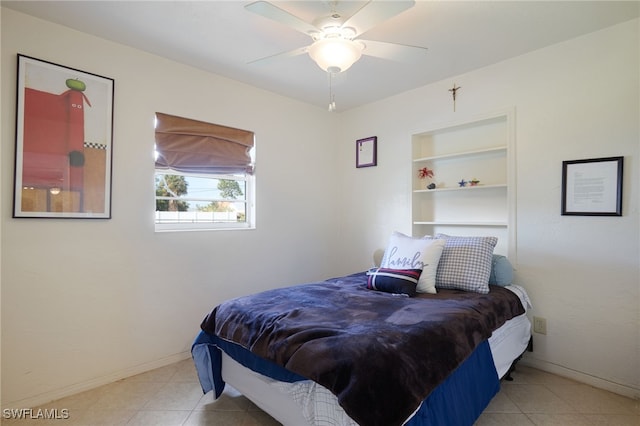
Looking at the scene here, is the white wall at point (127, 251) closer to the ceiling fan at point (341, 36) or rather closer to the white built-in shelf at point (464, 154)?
the ceiling fan at point (341, 36)

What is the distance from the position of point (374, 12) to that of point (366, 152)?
2139 millimetres

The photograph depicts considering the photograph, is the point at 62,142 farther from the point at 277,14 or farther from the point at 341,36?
the point at 341,36

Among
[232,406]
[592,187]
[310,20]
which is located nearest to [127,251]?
[232,406]

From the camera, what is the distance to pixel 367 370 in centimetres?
116

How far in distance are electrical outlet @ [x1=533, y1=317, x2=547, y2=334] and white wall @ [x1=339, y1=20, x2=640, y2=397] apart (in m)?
0.03

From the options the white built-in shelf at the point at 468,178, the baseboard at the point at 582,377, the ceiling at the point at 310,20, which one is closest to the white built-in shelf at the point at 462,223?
the white built-in shelf at the point at 468,178

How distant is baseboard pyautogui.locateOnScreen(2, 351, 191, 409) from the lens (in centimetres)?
191

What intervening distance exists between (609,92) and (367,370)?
2.42 metres

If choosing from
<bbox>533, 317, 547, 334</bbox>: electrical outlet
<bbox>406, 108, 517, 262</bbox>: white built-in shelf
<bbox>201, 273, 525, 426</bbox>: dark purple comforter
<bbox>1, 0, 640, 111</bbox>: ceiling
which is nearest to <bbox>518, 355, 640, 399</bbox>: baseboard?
<bbox>533, 317, 547, 334</bbox>: electrical outlet

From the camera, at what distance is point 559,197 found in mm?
2277

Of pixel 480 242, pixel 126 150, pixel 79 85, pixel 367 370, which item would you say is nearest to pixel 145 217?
pixel 126 150

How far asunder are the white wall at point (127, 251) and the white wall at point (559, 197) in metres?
2.05

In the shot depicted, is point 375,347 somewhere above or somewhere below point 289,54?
below

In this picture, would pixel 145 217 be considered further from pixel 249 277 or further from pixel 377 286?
pixel 377 286
